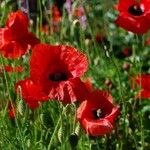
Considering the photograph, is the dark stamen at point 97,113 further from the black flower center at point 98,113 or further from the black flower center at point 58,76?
the black flower center at point 58,76

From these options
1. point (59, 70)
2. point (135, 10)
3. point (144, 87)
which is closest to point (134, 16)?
point (135, 10)

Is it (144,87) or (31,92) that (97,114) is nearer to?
(31,92)

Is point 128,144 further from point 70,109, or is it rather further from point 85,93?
point 85,93

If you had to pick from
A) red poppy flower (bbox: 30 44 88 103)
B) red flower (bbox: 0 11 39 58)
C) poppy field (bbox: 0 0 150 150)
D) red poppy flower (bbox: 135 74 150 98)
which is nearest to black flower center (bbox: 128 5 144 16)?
poppy field (bbox: 0 0 150 150)

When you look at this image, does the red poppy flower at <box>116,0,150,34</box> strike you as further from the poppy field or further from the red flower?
the red flower

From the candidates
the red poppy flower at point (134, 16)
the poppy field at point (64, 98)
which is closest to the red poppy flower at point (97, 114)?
the poppy field at point (64, 98)

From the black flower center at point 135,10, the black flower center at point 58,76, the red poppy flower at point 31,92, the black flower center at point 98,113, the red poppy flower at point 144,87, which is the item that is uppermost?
the black flower center at point 135,10
